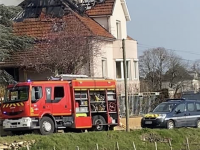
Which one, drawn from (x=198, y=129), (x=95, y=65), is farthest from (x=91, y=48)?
(x=198, y=129)

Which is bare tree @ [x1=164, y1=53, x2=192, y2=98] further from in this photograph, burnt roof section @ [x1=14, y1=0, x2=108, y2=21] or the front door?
the front door

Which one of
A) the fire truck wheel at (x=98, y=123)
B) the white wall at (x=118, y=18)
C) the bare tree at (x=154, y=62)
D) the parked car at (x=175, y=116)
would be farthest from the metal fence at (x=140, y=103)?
the bare tree at (x=154, y=62)

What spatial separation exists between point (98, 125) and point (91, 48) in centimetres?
1085

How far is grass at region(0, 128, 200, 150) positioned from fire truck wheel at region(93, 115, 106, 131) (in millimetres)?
1168

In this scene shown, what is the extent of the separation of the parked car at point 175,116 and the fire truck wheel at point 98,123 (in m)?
3.49

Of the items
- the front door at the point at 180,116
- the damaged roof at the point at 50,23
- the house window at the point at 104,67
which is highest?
the damaged roof at the point at 50,23

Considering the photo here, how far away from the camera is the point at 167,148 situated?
27.1m

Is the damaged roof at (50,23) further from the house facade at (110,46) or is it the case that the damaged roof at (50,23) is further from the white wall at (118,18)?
the white wall at (118,18)

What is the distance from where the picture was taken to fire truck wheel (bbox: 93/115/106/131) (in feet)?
90.2

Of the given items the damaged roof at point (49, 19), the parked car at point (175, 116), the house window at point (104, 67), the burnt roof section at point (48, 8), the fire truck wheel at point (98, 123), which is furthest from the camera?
the house window at point (104, 67)

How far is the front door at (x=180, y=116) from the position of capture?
30.2 metres

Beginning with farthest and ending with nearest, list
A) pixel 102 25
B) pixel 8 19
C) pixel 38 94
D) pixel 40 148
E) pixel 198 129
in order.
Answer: pixel 102 25 → pixel 8 19 → pixel 198 129 → pixel 38 94 → pixel 40 148

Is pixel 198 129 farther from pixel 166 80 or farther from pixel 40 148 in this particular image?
pixel 166 80

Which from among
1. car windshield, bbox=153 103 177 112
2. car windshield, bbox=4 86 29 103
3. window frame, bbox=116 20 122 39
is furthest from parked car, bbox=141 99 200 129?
window frame, bbox=116 20 122 39
